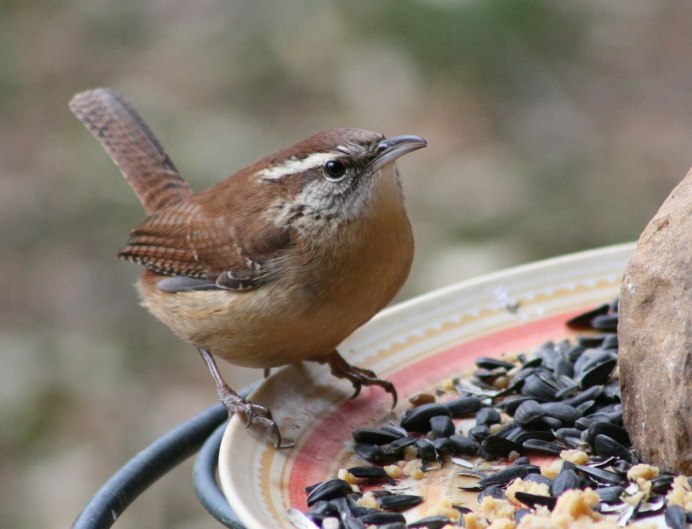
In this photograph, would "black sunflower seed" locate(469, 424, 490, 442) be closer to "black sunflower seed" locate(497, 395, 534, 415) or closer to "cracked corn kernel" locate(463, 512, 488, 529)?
"black sunflower seed" locate(497, 395, 534, 415)

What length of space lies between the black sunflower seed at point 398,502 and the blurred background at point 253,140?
3068 mm

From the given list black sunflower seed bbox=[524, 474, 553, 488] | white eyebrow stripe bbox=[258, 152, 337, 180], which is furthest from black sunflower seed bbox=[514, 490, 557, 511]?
white eyebrow stripe bbox=[258, 152, 337, 180]

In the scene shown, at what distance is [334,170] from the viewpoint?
366cm

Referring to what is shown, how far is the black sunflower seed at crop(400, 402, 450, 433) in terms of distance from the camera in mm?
3320

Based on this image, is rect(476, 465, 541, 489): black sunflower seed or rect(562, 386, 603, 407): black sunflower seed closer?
rect(476, 465, 541, 489): black sunflower seed

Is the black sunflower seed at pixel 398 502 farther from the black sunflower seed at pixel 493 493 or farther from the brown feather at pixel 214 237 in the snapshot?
the brown feather at pixel 214 237

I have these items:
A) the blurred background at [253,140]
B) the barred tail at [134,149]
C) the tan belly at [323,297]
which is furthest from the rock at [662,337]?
the blurred background at [253,140]

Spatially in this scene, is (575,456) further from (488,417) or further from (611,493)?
(488,417)

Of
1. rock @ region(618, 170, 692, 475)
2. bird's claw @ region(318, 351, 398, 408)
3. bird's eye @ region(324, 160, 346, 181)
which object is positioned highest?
bird's eye @ region(324, 160, 346, 181)

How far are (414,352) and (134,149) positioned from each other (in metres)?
1.92

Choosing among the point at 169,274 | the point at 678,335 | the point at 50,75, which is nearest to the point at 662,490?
the point at 678,335

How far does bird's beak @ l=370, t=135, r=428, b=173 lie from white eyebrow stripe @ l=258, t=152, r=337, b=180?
0.15 meters

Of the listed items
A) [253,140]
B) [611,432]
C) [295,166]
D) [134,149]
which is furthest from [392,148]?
[253,140]

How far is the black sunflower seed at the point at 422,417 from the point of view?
10.9 feet
